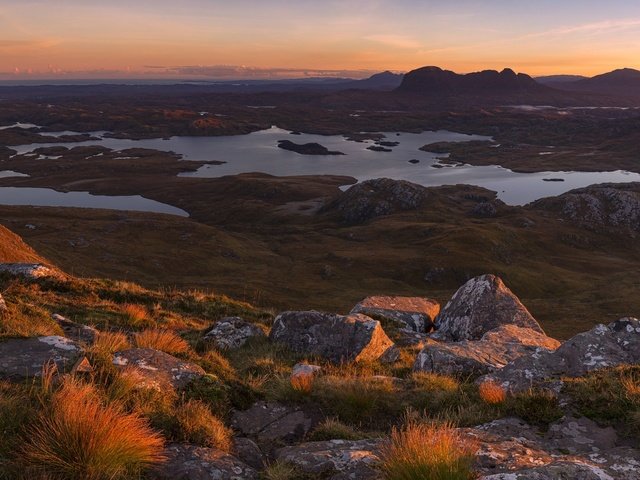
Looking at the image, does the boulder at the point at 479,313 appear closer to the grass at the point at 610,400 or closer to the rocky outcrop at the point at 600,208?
the grass at the point at 610,400

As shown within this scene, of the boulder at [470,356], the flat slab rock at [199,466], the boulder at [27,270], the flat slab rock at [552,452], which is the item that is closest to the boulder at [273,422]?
the flat slab rock at [199,466]

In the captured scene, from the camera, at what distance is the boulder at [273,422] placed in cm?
825

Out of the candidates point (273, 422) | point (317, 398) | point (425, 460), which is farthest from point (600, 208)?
point (425, 460)

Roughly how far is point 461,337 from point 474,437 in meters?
19.7

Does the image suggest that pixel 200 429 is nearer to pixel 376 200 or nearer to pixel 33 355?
pixel 33 355

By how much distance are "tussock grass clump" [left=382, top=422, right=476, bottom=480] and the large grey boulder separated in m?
5.22

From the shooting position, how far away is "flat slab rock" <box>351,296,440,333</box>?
26.6 metres

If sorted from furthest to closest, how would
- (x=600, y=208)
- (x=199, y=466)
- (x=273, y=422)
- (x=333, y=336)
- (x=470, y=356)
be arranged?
(x=600, y=208) < (x=333, y=336) < (x=470, y=356) < (x=273, y=422) < (x=199, y=466)

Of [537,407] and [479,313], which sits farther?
[479,313]

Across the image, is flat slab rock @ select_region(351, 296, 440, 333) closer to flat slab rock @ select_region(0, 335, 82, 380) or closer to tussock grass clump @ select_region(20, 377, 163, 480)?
flat slab rock @ select_region(0, 335, 82, 380)

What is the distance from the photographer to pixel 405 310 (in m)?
28.8

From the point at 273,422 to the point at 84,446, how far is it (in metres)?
4.18

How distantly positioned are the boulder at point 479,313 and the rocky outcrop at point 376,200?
403 feet

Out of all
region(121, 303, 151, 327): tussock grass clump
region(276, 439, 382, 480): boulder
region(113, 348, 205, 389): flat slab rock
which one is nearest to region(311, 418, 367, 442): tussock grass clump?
region(276, 439, 382, 480): boulder
